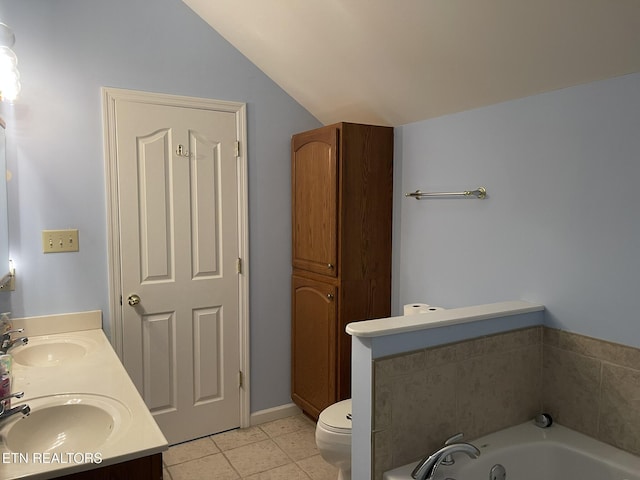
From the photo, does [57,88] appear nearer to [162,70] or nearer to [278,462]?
[162,70]

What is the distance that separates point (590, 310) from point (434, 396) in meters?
0.70

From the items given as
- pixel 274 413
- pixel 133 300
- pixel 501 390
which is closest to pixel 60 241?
pixel 133 300

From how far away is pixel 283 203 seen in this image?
3076 mm

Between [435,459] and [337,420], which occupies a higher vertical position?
[435,459]

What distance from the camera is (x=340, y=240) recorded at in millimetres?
2607

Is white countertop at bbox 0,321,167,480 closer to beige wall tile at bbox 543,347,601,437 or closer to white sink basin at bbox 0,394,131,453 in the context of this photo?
white sink basin at bbox 0,394,131,453

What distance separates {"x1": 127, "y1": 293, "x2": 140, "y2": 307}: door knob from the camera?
264 cm

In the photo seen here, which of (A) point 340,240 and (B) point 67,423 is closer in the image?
(B) point 67,423

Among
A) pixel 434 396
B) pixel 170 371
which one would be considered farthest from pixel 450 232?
pixel 170 371

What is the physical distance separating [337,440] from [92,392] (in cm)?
107

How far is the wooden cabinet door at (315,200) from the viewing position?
2.63 meters

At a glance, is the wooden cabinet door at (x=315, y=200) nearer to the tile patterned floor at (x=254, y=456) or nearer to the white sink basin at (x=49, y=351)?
the tile patterned floor at (x=254, y=456)

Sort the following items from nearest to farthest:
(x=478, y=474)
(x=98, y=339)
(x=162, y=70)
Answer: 1. (x=478, y=474)
2. (x=98, y=339)
3. (x=162, y=70)

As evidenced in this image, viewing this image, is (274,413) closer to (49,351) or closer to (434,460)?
(49,351)
